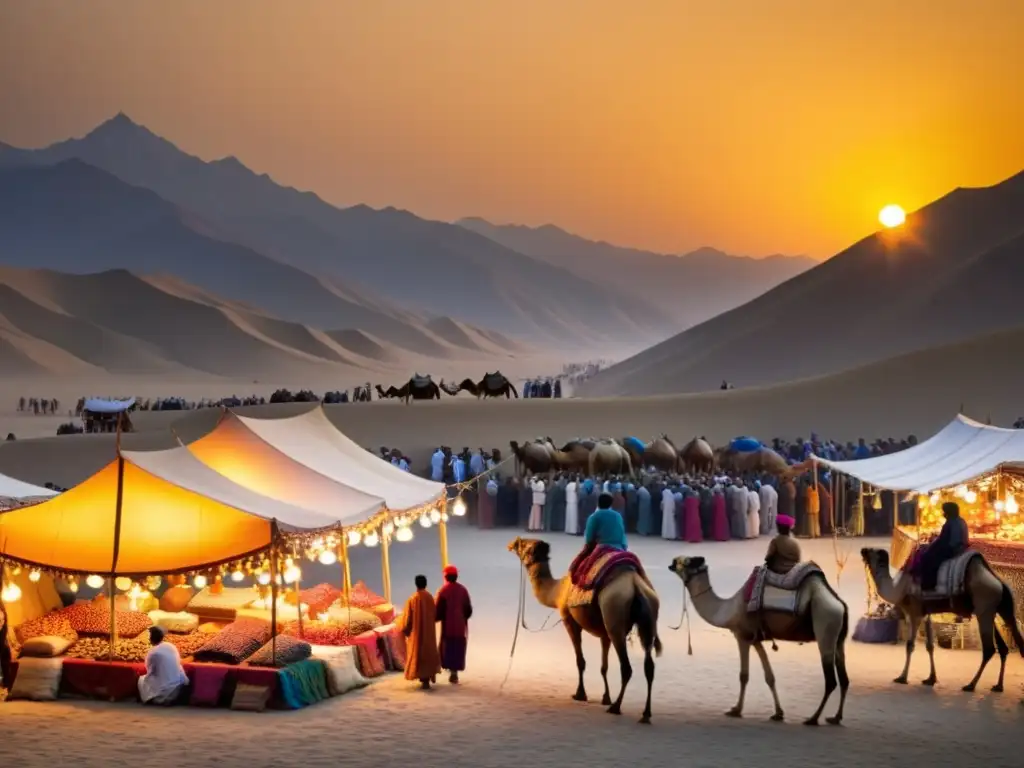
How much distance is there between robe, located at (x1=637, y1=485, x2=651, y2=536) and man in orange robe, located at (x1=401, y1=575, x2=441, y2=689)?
1265 centimetres

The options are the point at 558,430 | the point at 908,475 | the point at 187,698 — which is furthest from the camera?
the point at 558,430

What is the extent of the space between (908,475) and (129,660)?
10.7m

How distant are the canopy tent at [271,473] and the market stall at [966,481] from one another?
6865 millimetres

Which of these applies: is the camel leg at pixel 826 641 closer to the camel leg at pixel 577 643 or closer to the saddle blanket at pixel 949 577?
the saddle blanket at pixel 949 577

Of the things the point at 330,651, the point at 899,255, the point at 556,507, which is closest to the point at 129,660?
the point at 330,651

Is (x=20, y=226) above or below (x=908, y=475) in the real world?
above

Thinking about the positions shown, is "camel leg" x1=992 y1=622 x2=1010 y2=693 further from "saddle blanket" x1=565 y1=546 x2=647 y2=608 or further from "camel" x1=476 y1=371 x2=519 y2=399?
"camel" x1=476 y1=371 x2=519 y2=399

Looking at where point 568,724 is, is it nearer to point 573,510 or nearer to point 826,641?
point 826,641

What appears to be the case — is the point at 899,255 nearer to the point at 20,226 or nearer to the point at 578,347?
the point at 578,347

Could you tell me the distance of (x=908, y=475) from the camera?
17688 mm

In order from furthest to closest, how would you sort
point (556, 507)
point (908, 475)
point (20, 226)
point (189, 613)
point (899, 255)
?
point (20, 226) → point (899, 255) → point (556, 507) → point (908, 475) → point (189, 613)

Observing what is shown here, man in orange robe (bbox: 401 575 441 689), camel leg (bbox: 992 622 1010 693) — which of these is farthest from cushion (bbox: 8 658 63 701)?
camel leg (bbox: 992 622 1010 693)

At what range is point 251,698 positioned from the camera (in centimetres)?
1213

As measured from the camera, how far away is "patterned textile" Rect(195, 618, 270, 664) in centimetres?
1256
